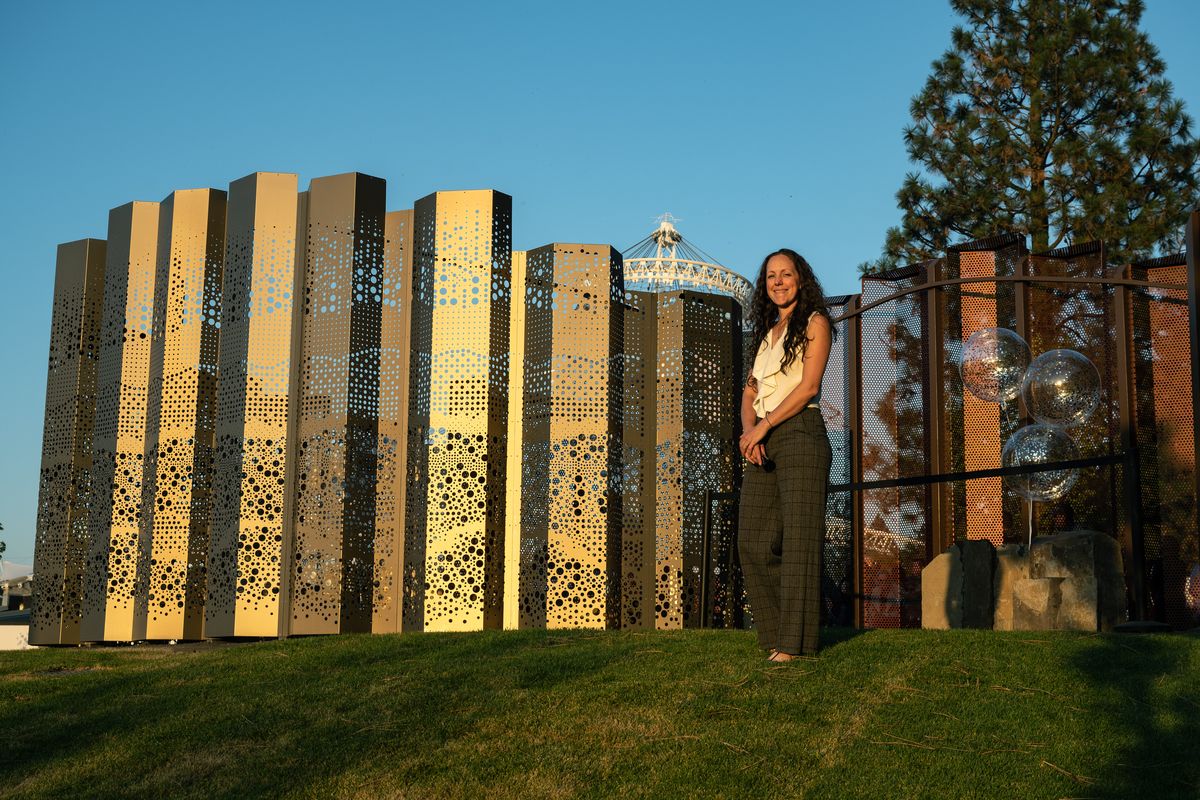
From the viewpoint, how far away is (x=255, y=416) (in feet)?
33.8

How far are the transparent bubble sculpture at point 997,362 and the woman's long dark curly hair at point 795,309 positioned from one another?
15.5ft

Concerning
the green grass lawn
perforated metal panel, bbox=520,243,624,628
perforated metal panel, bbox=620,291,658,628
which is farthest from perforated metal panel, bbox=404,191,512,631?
the green grass lawn

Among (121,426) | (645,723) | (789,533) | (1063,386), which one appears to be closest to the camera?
(645,723)

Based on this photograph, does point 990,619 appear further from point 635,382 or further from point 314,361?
point 314,361

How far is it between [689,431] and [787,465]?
4.66 meters

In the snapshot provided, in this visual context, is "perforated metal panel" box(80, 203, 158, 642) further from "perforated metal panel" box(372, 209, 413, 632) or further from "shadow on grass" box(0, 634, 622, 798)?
"shadow on grass" box(0, 634, 622, 798)

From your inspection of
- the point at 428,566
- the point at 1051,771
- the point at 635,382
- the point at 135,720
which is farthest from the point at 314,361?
the point at 1051,771

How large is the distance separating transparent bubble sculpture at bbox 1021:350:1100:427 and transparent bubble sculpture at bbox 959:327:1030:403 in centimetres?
61

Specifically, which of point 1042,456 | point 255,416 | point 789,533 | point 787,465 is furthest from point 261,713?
point 1042,456

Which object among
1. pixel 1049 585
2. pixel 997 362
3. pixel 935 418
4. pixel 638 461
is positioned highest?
pixel 997 362

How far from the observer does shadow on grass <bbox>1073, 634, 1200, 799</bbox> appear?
3811 mm

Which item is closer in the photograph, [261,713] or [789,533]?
[261,713]

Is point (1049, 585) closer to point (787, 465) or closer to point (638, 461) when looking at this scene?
point (638, 461)

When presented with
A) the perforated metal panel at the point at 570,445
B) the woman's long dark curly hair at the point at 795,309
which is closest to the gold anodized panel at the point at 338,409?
the perforated metal panel at the point at 570,445
